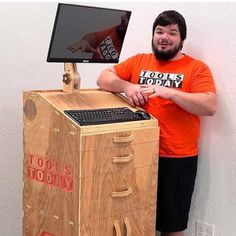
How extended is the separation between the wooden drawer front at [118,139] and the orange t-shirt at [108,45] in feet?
1.43

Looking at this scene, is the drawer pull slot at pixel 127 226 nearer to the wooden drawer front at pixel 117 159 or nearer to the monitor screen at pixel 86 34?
the wooden drawer front at pixel 117 159

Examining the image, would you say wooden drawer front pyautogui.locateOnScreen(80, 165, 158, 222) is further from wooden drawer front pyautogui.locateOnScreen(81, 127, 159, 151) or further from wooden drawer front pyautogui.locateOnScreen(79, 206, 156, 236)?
wooden drawer front pyautogui.locateOnScreen(81, 127, 159, 151)

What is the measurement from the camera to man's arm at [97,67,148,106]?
213cm

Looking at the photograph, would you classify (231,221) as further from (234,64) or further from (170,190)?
(234,64)

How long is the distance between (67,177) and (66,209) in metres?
0.14

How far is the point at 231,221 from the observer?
232cm

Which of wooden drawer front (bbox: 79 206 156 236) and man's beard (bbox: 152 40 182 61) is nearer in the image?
wooden drawer front (bbox: 79 206 156 236)

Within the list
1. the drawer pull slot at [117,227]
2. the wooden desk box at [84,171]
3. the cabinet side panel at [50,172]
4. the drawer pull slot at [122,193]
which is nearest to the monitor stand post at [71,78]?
the wooden desk box at [84,171]

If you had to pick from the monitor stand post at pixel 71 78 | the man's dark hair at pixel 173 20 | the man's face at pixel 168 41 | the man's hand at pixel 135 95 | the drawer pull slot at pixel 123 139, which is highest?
the man's dark hair at pixel 173 20

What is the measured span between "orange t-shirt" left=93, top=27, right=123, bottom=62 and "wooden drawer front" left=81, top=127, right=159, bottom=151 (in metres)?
0.44

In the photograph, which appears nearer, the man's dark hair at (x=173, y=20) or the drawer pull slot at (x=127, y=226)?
the drawer pull slot at (x=127, y=226)

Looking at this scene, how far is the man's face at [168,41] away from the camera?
86.1 inches

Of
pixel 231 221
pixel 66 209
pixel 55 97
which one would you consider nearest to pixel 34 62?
pixel 55 97

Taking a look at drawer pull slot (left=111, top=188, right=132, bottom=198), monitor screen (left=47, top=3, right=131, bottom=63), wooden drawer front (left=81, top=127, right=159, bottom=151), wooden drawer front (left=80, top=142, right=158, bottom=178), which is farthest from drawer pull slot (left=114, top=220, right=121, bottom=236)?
monitor screen (left=47, top=3, right=131, bottom=63)
